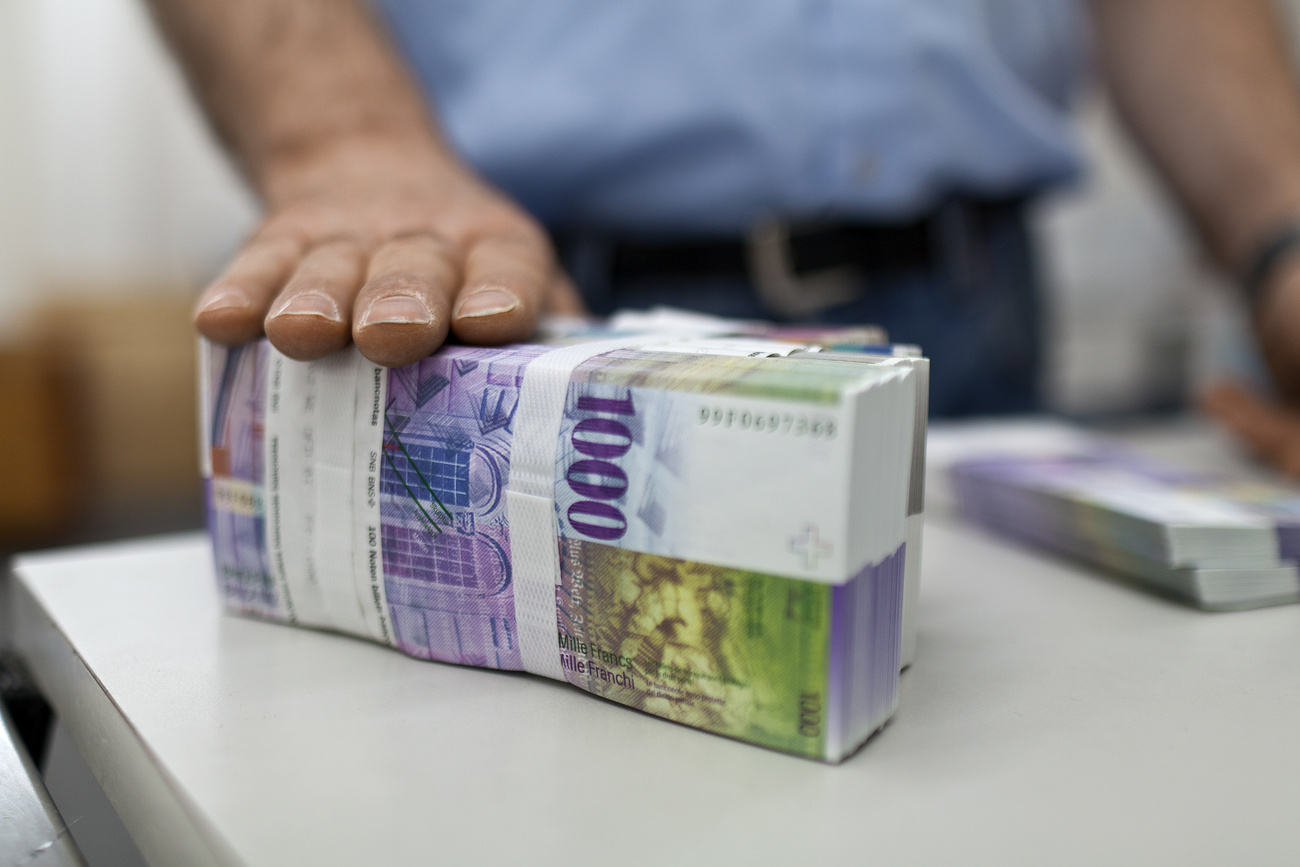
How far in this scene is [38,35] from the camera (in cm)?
315

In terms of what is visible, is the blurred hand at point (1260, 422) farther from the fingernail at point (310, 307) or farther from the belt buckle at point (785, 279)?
the fingernail at point (310, 307)

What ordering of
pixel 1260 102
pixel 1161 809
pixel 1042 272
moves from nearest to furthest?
pixel 1161 809 < pixel 1260 102 < pixel 1042 272

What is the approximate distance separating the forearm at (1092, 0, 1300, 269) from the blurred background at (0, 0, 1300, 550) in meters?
1.15

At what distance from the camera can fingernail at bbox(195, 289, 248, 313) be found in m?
0.49

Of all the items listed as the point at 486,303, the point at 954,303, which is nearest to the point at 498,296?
the point at 486,303

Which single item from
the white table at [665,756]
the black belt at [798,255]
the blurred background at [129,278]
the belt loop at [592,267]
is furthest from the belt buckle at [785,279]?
the blurred background at [129,278]

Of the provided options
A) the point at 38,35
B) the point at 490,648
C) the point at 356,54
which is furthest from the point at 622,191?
the point at 38,35

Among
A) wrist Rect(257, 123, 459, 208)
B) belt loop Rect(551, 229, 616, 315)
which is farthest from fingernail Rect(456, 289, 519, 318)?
belt loop Rect(551, 229, 616, 315)

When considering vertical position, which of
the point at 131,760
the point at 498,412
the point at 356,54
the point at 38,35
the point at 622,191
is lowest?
the point at 131,760

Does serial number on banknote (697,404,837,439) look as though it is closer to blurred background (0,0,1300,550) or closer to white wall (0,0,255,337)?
blurred background (0,0,1300,550)

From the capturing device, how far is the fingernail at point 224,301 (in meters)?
0.49

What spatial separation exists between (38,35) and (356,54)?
3.21 metres

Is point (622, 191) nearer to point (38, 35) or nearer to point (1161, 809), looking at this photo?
point (1161, 809)

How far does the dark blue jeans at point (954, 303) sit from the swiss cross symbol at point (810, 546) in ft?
2.36
